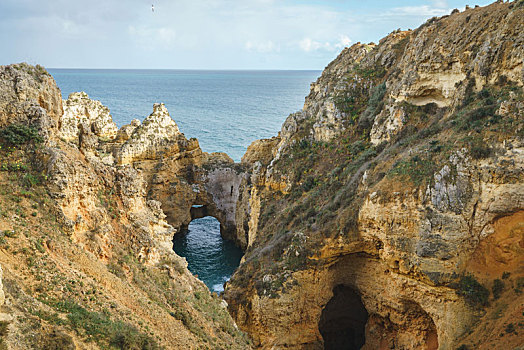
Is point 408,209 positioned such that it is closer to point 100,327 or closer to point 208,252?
point 100,327

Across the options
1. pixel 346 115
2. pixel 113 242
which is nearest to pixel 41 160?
pixel 113 242

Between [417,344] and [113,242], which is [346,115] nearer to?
[417,344]

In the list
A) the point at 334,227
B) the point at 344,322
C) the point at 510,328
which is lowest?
the point at 344,322

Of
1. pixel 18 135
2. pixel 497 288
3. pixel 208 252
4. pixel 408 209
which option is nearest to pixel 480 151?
pixel 408 209

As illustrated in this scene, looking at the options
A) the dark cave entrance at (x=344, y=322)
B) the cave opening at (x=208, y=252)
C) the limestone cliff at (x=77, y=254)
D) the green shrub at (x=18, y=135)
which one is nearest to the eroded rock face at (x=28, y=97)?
the limestone cliff at (x=77, y=254)

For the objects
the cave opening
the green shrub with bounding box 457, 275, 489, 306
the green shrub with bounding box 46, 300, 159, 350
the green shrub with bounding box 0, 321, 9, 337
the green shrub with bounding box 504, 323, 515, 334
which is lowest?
the cave opening

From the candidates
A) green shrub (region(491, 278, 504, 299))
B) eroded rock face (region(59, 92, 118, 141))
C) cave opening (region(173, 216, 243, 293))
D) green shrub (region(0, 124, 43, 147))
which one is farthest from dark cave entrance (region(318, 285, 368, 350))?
eroded rock face (region(59, 92, 118, 141))

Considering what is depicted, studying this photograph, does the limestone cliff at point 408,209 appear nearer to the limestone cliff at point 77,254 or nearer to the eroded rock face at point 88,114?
the limestone cliff at point 77,254

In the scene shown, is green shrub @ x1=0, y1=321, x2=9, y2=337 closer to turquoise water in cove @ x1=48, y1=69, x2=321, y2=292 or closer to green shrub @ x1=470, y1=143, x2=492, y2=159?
green shrub @ x1=470, y1=143, x2=492, y2=159
